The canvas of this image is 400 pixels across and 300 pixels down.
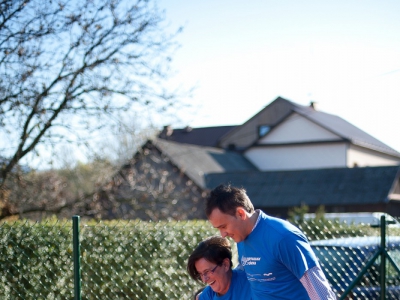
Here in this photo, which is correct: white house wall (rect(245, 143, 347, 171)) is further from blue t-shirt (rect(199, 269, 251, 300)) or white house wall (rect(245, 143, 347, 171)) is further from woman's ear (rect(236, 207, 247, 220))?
woman's ear (rect(236, 207, 247, 220))

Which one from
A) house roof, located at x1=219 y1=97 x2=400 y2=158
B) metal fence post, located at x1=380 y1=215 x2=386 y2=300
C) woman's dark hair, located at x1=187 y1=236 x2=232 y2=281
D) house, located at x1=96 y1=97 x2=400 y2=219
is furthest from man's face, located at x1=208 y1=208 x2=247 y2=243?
house roof, located at x1=219 y1=97 x2=400 y2=158

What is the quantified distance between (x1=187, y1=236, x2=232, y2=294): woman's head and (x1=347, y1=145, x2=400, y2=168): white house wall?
31209 millimetres

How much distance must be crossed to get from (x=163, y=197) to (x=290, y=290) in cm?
862

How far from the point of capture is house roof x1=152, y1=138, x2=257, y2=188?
1133 inches

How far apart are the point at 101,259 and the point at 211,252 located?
154cm

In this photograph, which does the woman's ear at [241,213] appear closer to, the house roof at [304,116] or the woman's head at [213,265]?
the woman's head at [213,265]

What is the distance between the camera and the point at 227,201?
10.2 ft

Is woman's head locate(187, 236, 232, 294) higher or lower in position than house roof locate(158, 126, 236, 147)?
lower

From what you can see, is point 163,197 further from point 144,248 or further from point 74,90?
point 144,248

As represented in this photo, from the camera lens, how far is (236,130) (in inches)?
1692

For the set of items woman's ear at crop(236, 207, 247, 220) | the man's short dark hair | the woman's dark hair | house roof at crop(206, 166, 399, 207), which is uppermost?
house roof at crop(206, 166, 399, 207)

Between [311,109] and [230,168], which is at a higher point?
[311,109]

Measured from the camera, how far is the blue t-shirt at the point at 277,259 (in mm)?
2918

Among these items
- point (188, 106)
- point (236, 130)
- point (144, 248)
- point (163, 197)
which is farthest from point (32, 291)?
point (236, 130)
